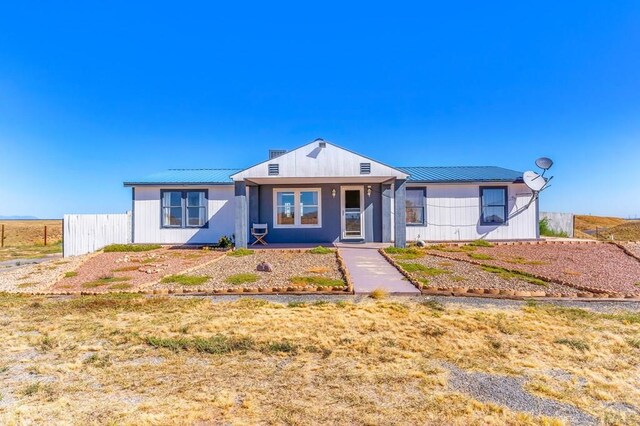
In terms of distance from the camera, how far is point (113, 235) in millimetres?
15281

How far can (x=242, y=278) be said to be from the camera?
8.16 metres

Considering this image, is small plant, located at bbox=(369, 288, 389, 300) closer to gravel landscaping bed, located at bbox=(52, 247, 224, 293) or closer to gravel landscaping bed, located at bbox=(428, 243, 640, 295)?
gravel landscaping bed, located at bbox=(428, 243, 640, 295)

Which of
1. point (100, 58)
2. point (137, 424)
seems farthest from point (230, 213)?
point (137, 424)

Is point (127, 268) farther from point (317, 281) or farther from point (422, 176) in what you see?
point (422, 176)

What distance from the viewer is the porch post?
14.8 m

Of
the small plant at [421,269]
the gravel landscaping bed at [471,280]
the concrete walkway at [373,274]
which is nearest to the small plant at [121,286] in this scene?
the concrete walkway at [373,274]

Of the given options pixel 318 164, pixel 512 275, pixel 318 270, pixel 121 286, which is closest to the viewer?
pixel 121 286

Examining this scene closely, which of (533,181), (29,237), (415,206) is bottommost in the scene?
(29,237)

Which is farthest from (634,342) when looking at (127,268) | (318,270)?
(127,268)

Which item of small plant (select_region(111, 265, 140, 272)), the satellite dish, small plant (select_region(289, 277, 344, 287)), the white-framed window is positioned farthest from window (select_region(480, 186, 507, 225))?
small plant (select_region(111, 265, 140, 272))

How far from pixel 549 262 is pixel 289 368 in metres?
9.79

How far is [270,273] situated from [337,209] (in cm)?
668

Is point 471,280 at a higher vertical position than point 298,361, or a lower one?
higher

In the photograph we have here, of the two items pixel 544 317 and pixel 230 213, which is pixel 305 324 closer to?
pixel 544 317
